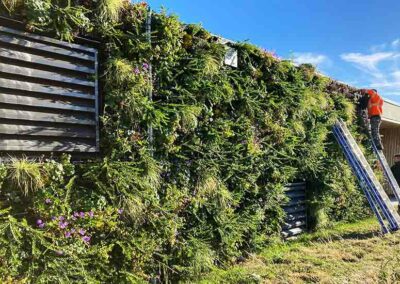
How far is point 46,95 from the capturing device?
14.1 ft

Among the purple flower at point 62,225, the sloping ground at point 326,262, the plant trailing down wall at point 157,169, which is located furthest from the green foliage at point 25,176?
the sloping ground at point 326,262

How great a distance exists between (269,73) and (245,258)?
125 inches

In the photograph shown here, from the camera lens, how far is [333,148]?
30.1 feet

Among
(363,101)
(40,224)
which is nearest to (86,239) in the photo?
(40,224)

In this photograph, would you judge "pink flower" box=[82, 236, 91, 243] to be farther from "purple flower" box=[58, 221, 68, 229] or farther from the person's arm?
the person's arm

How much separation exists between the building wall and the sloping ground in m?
9.05

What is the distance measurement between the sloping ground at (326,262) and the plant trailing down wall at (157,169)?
1.17 feet

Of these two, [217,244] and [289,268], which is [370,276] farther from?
[217,244]

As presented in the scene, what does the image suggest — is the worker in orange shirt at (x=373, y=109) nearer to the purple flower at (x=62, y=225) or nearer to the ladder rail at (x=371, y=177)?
the ladder rail at (x=371, y=177)

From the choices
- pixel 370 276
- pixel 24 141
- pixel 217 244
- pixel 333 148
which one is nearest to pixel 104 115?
pixel 24 141

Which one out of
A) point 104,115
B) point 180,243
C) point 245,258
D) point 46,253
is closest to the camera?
point 46,253

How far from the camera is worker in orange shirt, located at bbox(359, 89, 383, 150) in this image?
10.4 m

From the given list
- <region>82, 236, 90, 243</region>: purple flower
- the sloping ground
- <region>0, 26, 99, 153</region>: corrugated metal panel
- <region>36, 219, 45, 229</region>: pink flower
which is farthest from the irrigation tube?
the sloping ground

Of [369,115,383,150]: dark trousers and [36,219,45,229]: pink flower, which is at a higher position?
[369,115,383,150]: dark trousers
